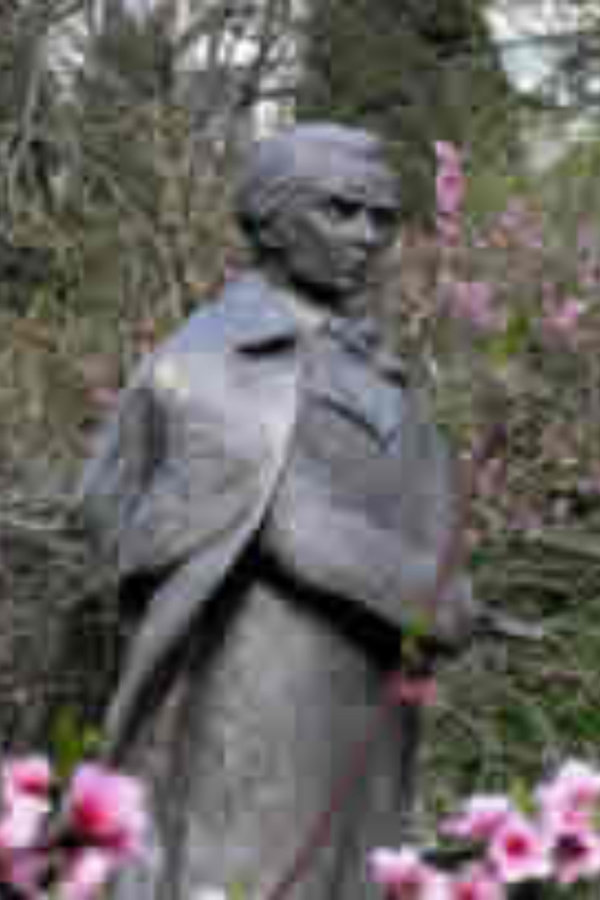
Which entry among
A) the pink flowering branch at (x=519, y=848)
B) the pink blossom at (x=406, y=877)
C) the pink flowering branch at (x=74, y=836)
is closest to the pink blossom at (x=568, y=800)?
the pink flowering branch at (x=519, y=848)

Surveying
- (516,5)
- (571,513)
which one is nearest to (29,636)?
(571,513)

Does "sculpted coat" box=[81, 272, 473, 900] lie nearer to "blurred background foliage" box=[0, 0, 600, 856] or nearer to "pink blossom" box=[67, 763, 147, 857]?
"blurred background foliage" box=[0, 0, 600, 856]

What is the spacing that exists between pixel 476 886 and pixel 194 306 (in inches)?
224

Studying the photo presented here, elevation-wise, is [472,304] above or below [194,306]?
above

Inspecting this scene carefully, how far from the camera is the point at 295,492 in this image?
2.95 metres

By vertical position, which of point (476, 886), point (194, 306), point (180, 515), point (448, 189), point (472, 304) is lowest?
point (194, 306)

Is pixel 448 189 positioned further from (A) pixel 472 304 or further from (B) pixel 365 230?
(A) pixel 472 304

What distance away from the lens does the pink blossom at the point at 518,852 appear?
1555 millimetres

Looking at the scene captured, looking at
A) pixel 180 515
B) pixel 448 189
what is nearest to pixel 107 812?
pixel 180 515

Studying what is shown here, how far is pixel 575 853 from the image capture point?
1572 millimetres

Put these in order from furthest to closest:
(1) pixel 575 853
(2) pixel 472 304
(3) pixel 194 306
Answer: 1. (3) pixel 194 306
2. (2) pixel 472 304
3. (1) pixel 575 853

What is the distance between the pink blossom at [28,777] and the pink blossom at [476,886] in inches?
16.1

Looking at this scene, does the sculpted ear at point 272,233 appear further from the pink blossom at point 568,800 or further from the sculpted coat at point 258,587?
the pink blossom at point 568,800

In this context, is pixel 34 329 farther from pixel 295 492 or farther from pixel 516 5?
pixel 516 5
